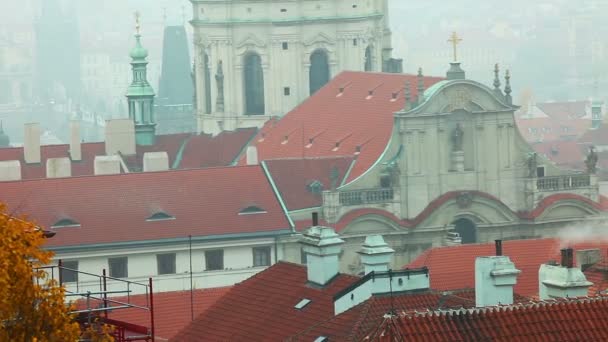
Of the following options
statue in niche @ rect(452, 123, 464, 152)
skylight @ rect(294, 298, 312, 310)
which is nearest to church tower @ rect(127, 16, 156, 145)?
statue in niche @ rect(452, 123, 464, 152)

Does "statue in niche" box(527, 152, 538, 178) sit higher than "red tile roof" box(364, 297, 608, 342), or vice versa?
"statue in niche" box(527, 152, 538, 178)

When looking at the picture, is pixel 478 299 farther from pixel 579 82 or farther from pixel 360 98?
pixel 579 82

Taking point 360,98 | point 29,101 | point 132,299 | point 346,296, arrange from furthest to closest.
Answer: point 29,101, point 360,98, point 132,299, point 346,296

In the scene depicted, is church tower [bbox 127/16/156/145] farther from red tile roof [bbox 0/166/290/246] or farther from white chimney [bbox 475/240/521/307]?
white chimney [bbox 475/240/521/307]

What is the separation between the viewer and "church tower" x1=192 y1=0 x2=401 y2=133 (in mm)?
86375

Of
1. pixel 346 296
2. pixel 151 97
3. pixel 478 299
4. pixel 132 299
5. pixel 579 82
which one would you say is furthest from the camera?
pixel 579 82

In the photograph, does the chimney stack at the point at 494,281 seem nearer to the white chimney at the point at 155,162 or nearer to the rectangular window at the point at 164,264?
the rectangular window at the point at 164,264

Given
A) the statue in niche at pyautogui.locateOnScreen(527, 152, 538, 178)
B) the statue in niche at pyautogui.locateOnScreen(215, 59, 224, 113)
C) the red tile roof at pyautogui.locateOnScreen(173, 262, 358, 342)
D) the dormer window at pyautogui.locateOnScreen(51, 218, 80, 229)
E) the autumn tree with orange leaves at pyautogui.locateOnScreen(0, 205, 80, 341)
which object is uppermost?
the statue in niche at pyautogui.locateOnScreen(215, 59, 224, 113)

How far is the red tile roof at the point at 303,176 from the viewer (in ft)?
226

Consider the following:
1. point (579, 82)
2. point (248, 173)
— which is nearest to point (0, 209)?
point (248, 173)

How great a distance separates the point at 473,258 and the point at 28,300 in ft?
100

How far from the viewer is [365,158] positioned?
7206 cm

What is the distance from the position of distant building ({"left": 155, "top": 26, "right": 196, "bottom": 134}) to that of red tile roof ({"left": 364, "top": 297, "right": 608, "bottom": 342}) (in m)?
97.7

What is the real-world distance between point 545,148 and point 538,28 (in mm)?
60258
